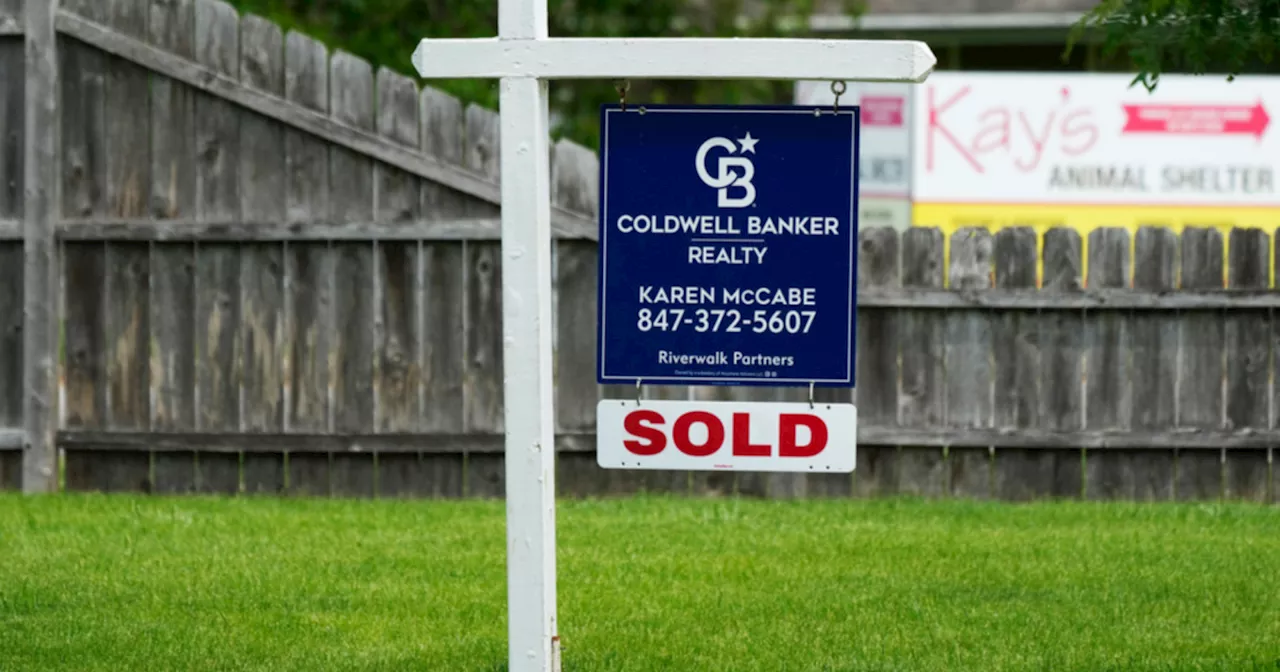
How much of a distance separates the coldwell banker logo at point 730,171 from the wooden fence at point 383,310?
457 cm

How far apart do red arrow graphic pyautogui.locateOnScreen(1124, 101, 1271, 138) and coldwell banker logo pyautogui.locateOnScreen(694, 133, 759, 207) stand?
37.8 ft

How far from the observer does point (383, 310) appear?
32.7ft

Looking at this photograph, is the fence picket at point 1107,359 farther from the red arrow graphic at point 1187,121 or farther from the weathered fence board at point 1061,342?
the red arrow graphic at point 1187,121

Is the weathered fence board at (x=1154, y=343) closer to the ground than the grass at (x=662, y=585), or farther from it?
farther from it

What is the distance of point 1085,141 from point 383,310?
806cm

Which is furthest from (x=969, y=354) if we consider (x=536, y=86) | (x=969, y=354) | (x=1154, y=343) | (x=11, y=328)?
(x=536, y=86)

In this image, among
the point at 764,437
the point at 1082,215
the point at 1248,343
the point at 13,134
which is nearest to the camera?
the point at 764,437

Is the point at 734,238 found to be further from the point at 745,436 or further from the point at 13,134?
the point at 13,134

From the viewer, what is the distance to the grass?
20.2 ft

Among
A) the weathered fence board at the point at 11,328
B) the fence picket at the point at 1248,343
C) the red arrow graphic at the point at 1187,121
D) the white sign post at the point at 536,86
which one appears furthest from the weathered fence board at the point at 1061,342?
the red arrow graphic at the point at 1187,121

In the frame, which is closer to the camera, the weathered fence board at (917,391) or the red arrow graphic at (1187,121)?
the weathered fence board at (917,391)

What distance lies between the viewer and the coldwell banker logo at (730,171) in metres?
5.19

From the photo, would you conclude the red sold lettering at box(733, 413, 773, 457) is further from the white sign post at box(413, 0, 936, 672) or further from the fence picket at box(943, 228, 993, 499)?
the fence picket at box(943, 228, 993, 499)

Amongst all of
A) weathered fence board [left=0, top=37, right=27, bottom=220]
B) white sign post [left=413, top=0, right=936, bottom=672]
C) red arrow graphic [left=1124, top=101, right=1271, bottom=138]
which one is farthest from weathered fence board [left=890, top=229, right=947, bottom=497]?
red arrow graphic [left=1124, top=101, right=1271, bottom=138]
